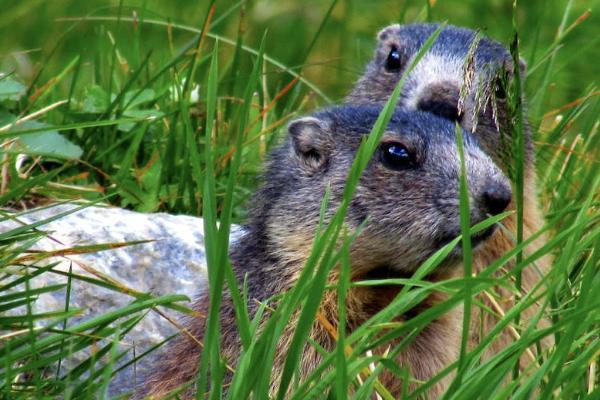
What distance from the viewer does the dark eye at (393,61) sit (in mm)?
6910

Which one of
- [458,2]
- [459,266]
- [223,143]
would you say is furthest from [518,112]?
[458,2]

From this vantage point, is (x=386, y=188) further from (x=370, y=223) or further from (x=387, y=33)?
(x=387, y=33)

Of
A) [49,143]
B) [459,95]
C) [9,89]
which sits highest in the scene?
[459,95]

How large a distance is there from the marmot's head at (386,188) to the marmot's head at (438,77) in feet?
1.71

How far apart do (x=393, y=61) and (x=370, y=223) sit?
2.35 metres

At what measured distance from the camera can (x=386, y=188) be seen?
4855mm

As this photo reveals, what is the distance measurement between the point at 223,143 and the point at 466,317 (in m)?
3.33

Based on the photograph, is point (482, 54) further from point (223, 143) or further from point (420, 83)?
point (223, 143)

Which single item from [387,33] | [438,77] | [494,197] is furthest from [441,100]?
[494,197]

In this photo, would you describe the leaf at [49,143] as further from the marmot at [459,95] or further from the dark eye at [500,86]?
the dark eye at [500,86]

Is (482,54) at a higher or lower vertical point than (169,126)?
higher

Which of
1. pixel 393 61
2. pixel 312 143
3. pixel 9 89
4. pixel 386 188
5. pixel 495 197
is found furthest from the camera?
pixel 393 61

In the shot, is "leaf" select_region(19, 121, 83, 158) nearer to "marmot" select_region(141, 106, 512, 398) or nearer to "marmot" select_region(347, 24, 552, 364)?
"marmot" select_region(141, 106, 512, 398)

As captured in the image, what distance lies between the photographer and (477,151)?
4.83m
